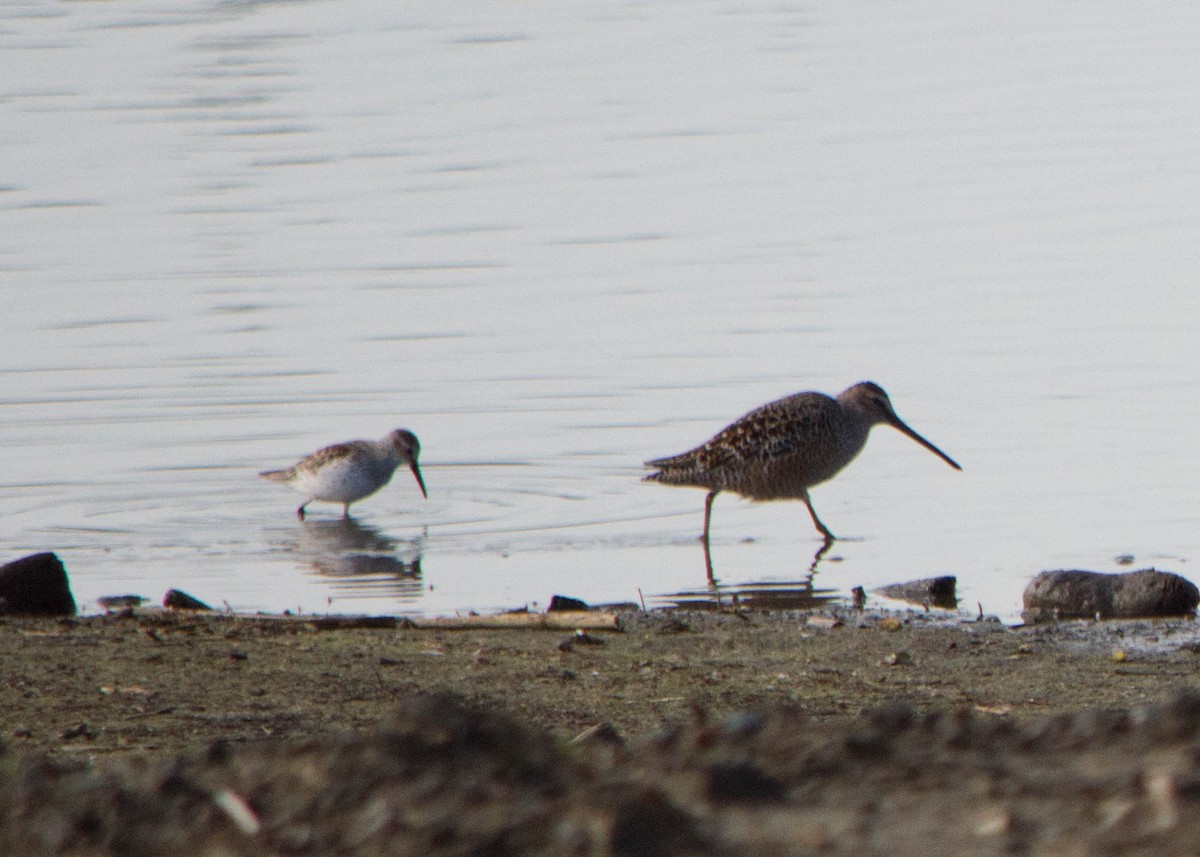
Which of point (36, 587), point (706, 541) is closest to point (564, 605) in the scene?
point (36, 587)

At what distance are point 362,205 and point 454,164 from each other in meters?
2.22

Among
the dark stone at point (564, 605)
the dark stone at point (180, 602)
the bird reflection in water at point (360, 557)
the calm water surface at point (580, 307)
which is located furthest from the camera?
the calm water surface at point (580, 307)

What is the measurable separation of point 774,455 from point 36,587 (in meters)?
4.43

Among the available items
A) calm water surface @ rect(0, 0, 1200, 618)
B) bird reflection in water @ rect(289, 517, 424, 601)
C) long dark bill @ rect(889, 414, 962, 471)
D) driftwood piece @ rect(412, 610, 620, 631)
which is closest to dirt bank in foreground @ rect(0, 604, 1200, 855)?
driftwood piece @ rect(412, 610, 620, 631)

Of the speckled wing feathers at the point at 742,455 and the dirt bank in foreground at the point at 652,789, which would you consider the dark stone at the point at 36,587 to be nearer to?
the dirt bank in foreground at the point at 652,789

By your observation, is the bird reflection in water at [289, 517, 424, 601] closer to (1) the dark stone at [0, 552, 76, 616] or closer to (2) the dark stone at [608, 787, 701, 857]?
(1) the dark stone at [0, 552, 76, 616]

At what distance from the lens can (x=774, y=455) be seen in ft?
41.1

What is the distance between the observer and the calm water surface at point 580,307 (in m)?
12.0

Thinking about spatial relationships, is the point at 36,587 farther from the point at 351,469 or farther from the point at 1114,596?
the point at 1114,596

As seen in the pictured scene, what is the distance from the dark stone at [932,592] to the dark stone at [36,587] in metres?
3.52

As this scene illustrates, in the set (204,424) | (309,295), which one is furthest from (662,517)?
(309,295)

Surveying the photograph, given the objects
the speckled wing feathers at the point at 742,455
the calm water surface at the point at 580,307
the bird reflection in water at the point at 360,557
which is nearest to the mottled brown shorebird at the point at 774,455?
the speckled wing feathers at the point at 742,455

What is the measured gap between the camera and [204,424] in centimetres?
1460

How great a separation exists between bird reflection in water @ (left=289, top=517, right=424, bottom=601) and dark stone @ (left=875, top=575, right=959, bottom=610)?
88.3 inches
